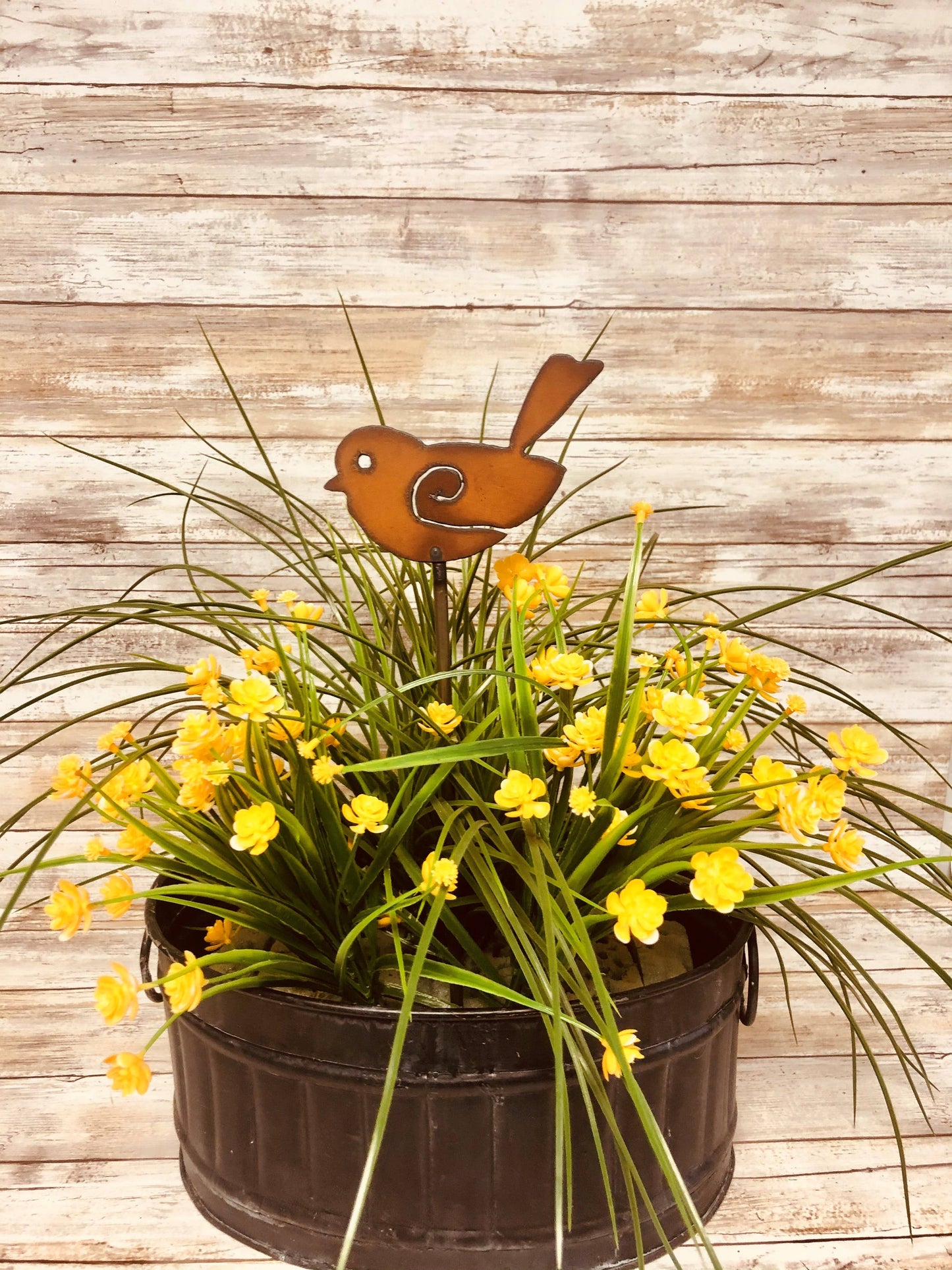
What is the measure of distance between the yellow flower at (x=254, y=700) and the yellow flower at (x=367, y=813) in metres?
0.08

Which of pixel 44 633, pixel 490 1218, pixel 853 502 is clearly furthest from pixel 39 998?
pixel 853 502

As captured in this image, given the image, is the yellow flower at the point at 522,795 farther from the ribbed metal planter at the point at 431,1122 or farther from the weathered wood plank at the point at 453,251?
the weathered wood plank at the point at 453,251

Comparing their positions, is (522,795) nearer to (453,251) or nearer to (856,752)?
(856,752)

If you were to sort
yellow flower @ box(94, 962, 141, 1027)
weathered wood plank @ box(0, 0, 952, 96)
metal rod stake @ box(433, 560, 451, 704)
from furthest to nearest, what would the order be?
1. weathered wood plank @ box(0, 0, 952, 96)
2. metal rod stake @ box(433, 560, 451, 704)
3. yellow flower @ box(94, 962, 141, 1027)

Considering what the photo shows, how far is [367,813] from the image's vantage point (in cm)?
64

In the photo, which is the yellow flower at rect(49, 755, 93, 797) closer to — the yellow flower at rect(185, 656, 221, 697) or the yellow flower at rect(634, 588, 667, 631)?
the yellow flower at rect(185, 656, 221, 697)

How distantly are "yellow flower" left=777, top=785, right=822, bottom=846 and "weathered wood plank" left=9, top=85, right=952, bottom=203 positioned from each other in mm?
810

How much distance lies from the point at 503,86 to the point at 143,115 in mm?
407

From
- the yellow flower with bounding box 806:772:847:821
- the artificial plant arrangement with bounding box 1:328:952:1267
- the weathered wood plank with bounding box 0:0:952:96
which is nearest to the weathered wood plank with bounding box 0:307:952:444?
the weathered wood plank with bounding box 0:0:952:96

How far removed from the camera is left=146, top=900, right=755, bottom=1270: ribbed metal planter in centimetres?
67

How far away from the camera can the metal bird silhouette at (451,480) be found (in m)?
0.72

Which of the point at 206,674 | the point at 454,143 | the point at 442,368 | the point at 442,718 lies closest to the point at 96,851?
the point at 206,674

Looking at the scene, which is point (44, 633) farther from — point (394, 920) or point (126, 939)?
point (394, 920)

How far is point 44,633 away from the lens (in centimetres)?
125
